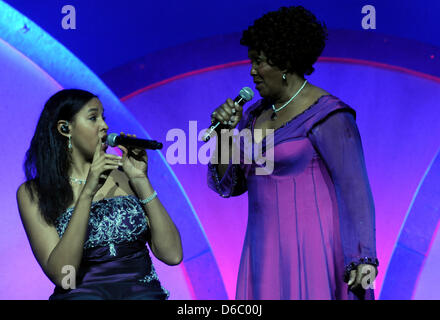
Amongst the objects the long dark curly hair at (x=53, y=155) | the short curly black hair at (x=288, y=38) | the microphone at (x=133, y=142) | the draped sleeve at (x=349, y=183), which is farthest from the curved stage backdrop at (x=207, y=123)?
the draped sleeve at (x=349, y=183)

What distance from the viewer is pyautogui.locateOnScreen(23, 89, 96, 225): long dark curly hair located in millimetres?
2141

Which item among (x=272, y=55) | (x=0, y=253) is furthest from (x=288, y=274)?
(x=0, y=253)

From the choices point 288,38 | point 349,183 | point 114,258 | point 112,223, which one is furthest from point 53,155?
point 349,183

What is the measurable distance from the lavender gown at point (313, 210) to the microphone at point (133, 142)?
345mm

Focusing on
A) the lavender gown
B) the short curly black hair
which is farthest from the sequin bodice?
the short curly black hair

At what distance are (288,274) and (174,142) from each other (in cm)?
144

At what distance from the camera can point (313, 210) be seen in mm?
1746

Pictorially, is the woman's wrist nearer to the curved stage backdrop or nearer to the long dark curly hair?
the long dark curly hair

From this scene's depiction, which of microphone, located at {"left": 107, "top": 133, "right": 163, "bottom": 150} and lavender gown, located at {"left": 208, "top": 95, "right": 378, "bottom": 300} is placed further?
microphone, located at {"left": 107, "top": 133, "right": 163, "bottom": 150}

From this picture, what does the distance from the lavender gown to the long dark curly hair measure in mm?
748

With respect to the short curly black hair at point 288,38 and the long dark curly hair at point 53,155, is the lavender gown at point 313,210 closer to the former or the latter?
Answer: the short curly black hair at point 288,38

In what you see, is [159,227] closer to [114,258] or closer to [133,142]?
[114,258]

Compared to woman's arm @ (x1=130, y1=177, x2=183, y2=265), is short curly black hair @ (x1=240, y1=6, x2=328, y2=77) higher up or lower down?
higher up
